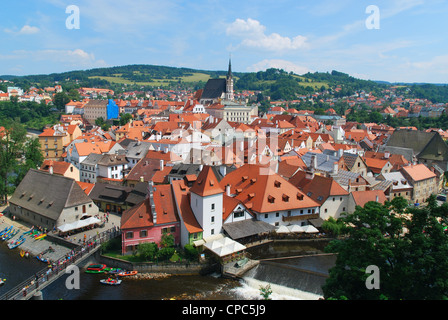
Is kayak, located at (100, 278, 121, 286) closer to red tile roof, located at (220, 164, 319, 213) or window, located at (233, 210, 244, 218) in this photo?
window, located at (233, 210, 244, 218)

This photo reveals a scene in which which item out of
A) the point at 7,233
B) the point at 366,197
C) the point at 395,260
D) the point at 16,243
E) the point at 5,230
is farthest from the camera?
the point at 366,197

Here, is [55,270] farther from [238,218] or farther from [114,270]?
[238,218]

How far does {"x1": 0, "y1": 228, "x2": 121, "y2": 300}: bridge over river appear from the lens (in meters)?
26.1

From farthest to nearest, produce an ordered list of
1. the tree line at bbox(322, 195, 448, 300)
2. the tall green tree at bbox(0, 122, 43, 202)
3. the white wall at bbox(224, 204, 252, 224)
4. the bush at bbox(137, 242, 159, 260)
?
the tall green tree at bbox(0, 122, 43, 202)
the white wall at bbox(224, 204, 252, 224)
the bush at bbox(137, 242, 159, 260)
the tree line at bbox(322, 195, 448, 300)

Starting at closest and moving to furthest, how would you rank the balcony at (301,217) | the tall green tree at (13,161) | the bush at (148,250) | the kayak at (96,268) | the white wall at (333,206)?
1. the kayak at (96,268)
2. the bush at (148,250)
3. the balcony at (301,217)
4. the white wall at (333,206)
5. the tall green tree at (13,161)

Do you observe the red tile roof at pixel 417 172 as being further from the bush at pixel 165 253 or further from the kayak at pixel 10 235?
the kayak at pixel 10 235

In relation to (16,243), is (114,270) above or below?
above

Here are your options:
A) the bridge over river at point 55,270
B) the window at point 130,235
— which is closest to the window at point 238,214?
the window at point 130,235

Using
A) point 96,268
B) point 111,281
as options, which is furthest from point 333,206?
point 96,268

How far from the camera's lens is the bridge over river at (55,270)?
2614 cm

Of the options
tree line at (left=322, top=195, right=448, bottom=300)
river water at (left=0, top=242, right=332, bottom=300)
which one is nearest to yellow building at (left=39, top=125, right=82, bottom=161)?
river water at (left=0, top=242, right=332, bottom=300)

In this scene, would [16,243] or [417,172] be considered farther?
[417,172]

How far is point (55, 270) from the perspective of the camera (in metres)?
29.6
